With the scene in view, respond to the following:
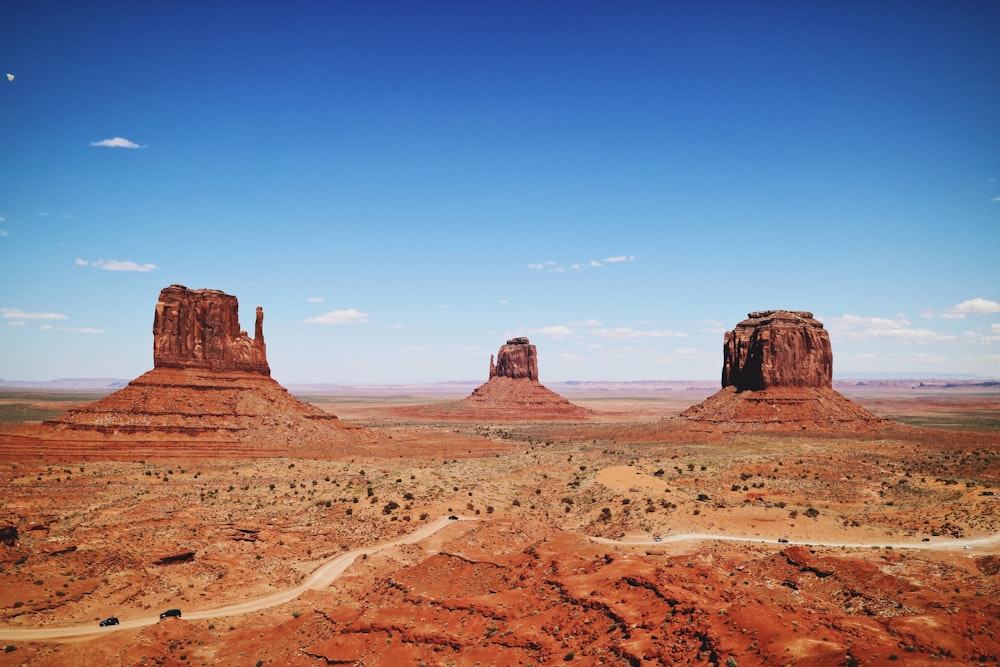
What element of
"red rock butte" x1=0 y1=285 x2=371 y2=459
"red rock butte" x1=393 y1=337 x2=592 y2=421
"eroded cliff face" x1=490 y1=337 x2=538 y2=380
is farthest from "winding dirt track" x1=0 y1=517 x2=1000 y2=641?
"eroded cliff face" x1=490 y1=337 x2=538 y2=380

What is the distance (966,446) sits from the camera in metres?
72.6

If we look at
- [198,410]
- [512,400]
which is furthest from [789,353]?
[198,410]

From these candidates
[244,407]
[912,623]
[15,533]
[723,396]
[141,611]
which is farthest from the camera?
[723,396]

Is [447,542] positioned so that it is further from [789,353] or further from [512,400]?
[512,400]

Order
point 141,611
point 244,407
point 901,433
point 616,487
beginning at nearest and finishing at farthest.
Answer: point 141,611, point 616,487, point 244,407, point 901,433

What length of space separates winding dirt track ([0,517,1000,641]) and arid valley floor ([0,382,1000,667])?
0.59 feet

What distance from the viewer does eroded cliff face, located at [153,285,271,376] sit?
7231cm

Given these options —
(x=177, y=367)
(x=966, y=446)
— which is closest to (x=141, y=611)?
(x=177, y=367)

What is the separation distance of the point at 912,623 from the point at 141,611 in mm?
31474

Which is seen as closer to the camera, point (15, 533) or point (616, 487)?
point (15, 533)

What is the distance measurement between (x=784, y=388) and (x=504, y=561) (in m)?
84.1

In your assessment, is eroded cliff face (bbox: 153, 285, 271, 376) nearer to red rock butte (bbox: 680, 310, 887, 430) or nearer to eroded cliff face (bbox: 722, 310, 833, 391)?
red rock butte (bbox: 680, 310, 887, 430)

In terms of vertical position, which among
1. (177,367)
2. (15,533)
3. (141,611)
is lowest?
(141,611)

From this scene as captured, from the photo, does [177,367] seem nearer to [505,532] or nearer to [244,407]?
[244,407]
